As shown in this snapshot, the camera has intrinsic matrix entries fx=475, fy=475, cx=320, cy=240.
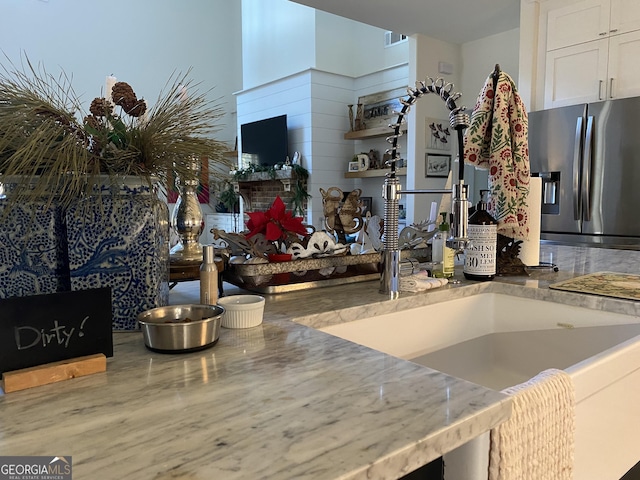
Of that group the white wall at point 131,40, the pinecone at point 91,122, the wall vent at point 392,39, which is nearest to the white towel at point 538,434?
Answer: the pinecone at point 91,122

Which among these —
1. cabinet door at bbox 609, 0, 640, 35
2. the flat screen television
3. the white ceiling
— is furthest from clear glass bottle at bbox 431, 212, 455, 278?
the flat screen television

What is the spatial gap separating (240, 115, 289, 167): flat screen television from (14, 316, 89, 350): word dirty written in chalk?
17.5ft

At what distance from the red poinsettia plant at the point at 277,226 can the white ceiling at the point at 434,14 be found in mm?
2740

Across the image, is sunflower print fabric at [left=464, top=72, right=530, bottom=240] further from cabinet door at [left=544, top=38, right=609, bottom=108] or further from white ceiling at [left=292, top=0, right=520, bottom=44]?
white ceiling at [left=292, top=0, right=520, bottom=44]

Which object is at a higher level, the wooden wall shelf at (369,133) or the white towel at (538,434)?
the wooden wall shelf at (369,133)

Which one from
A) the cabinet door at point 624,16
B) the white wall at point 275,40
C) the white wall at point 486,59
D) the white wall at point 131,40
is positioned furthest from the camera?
the white wall at point 131,40

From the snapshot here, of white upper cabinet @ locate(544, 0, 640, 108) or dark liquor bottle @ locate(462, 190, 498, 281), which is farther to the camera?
white upper cabinet @ locate(544, 0, 640, 108)

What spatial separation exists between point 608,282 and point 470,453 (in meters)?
0.90

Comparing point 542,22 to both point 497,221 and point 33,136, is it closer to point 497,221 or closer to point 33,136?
point 497,221

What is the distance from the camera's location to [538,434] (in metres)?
0.63

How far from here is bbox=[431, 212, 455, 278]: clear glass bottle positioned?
51.5 inches

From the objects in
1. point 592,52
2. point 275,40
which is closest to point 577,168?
point 592,52

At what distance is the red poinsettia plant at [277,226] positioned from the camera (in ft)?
3.79

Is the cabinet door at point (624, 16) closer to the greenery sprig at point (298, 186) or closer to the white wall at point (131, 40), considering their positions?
the greenery sprig at point (298, 186)
